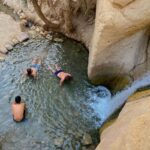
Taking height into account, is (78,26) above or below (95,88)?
above

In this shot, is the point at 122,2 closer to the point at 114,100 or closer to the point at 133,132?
the point at 114,100

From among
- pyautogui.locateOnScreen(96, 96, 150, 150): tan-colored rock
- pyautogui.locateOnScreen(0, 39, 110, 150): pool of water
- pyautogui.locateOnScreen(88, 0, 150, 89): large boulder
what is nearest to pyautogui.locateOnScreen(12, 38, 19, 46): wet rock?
pyautogui.locateOnScreen(0, 39, 110, 150): pool of water

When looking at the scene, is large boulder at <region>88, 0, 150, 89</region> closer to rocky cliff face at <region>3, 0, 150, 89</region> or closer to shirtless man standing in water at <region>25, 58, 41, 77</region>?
rocky cliff face at <region>3, 0, 150, 89</region>

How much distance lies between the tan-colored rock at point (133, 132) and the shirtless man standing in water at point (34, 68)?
338 centimetres

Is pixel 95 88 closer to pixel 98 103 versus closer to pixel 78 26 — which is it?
pixel 98 103

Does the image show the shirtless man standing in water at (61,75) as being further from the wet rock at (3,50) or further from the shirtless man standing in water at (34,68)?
the wet rock at (3,50)

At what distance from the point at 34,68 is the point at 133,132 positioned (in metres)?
4.31

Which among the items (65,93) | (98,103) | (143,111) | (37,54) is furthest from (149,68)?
(37,54)

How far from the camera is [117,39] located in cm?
720

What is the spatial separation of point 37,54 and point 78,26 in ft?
4.11

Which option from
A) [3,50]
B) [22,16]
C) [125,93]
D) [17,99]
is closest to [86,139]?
[125,93]

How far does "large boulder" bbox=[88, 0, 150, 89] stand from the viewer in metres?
6.58

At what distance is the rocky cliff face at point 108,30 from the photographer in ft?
21.8

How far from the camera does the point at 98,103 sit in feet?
26.3
